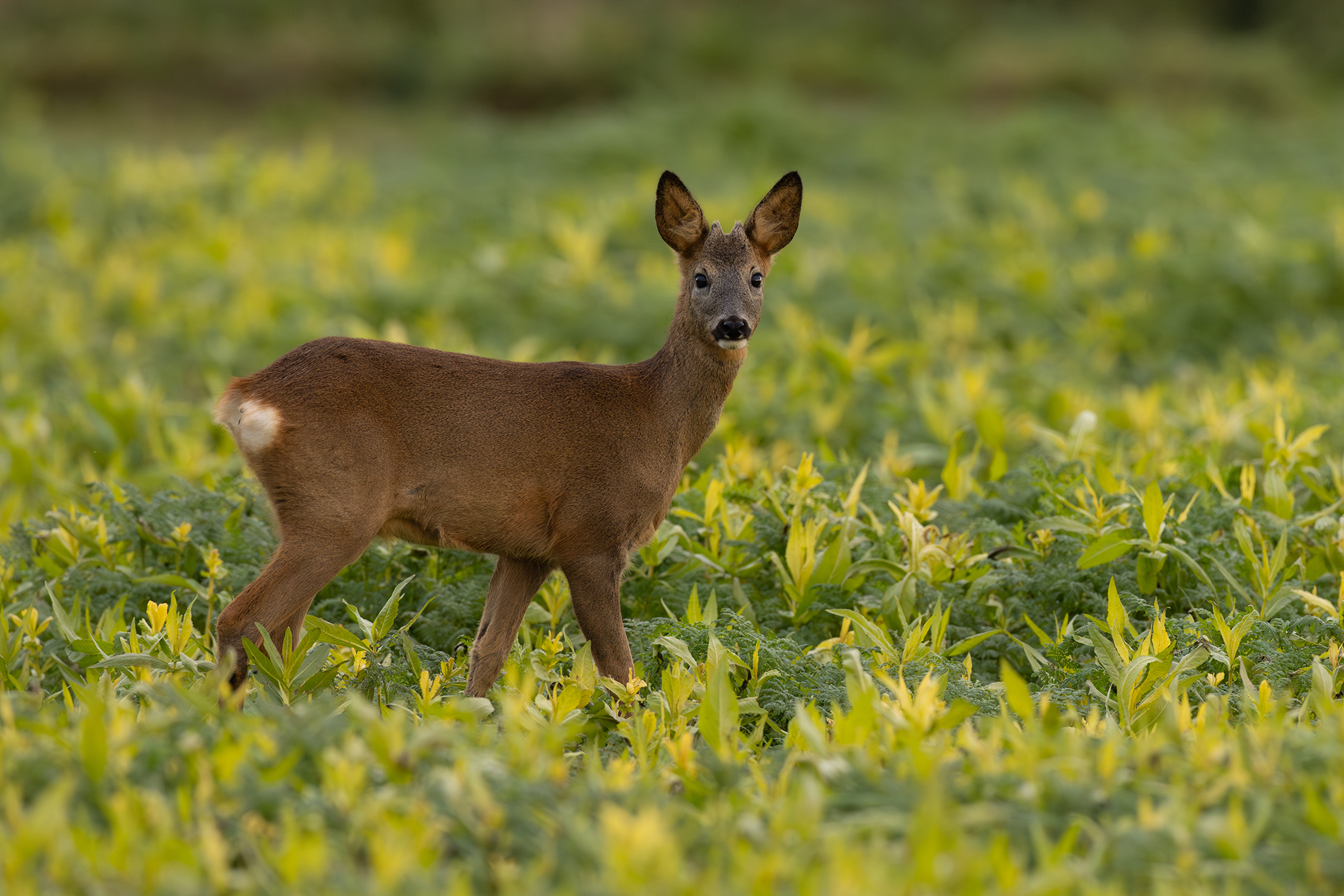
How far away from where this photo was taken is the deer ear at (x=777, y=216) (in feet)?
14.3

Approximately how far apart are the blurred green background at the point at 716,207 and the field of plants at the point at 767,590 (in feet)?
0.17

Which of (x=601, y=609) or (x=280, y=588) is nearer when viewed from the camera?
(x=280, y=588)

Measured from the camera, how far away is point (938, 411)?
6.34m

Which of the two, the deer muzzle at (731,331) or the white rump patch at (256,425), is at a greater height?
the deer muzzle at (731,331)

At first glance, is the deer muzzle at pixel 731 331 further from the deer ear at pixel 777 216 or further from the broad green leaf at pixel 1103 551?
A: the broad green leaf at pixel 1103 551

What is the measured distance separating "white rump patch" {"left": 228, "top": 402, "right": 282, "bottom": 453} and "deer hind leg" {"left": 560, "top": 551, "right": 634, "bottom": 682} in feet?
2.86

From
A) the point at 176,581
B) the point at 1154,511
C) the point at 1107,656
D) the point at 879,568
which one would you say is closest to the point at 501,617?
the point at 176,581

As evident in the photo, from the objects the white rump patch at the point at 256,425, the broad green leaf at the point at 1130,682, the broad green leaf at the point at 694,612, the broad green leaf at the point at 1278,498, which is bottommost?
the broad green leaf at the point at 694,612

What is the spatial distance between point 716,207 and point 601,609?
677cm

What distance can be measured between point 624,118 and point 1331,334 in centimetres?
784

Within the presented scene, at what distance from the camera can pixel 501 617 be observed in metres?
4.18

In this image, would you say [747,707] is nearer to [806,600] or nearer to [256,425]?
[806,600]

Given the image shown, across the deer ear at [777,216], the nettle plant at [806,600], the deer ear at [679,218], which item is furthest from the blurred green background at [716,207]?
the deer ear at [679,218]

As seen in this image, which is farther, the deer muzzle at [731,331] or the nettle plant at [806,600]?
the deer muzzle at [731,331]
